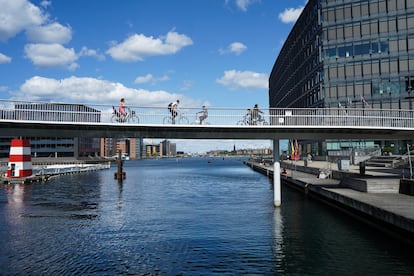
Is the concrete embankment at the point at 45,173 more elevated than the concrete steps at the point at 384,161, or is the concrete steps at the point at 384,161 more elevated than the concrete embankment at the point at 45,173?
the concrete steps at the point at 384,161

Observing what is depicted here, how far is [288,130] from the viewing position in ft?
93.8

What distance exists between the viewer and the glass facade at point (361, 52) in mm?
72812

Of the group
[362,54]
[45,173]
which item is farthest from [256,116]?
[45,173]

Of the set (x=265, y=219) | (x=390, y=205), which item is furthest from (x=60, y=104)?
(x=390, y=205)

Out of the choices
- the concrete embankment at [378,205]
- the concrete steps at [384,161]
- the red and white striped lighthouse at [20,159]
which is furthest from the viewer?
the red and white striped lighthouse at [20,159]

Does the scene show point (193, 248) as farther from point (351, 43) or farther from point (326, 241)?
point (351, 43)

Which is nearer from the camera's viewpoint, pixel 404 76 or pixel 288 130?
pixel 288 130

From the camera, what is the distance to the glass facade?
72.8 meters

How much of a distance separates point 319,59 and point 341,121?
57.3m

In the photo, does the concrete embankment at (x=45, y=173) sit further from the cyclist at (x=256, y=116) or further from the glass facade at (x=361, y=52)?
the glass facade at (x=361, y=52)

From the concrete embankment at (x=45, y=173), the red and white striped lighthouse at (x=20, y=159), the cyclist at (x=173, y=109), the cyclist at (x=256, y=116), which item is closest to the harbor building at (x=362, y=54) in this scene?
the cyclist at (x=256, y=116)

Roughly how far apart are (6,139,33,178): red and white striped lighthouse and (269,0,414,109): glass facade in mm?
59048

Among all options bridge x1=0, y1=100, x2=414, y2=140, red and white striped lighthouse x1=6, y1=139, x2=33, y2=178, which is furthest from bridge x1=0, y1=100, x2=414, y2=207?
red and white striped lighthouse x1=6, y1=139, x2=33, y2=178

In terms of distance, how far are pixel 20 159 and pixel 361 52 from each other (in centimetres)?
6892
